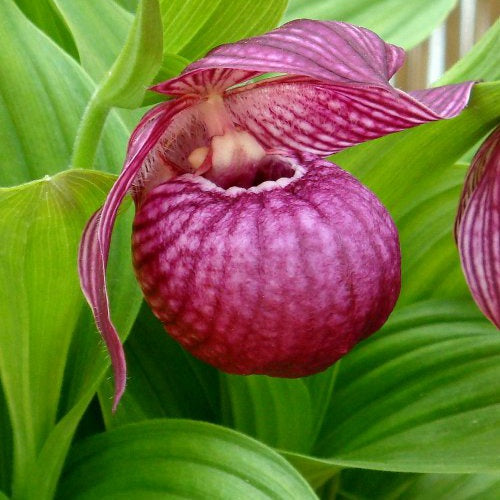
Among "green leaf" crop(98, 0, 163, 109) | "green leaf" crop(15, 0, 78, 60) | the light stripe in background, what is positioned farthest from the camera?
the light stripe in background

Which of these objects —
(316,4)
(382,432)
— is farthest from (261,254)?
(316,4)

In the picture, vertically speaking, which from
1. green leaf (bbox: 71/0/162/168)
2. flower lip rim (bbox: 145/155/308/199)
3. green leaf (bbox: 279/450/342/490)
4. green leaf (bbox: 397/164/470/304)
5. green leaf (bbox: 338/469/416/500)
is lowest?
green leaf (bbox: 338/469/416/500)

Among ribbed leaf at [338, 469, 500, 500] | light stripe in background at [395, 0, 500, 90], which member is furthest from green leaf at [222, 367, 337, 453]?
light stripe in background at [395, 0, 500, 90]

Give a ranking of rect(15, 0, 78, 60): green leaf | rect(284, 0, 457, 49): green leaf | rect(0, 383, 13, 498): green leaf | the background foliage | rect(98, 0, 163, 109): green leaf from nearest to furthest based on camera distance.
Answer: rect(98, 0, 163, 109): green leaf
the background foliage
rect(0, 383, 13, 498): green leaf
rect(15, 0, 78, 60): green leaf
rect(284, 0, 457, 49): green leaf

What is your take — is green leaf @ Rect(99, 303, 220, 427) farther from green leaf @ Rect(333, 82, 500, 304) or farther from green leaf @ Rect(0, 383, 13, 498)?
green leaf @ Rect(333, 82, 500, 304)

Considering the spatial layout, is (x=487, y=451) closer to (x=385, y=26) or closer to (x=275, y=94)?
(x=275, y=94)

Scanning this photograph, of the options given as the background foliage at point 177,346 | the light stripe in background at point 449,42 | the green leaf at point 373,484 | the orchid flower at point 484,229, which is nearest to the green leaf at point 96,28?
the background foliage at point 177,346

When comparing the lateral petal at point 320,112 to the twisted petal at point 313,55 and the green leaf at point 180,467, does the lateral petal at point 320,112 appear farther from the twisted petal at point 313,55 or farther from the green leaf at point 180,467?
the green leaf at point 180,467

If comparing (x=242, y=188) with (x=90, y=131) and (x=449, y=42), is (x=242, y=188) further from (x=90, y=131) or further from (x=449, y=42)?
(x=449, y=42)

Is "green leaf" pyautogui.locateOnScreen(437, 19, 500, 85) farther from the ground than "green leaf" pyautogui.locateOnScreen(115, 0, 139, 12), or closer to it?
closer to it
